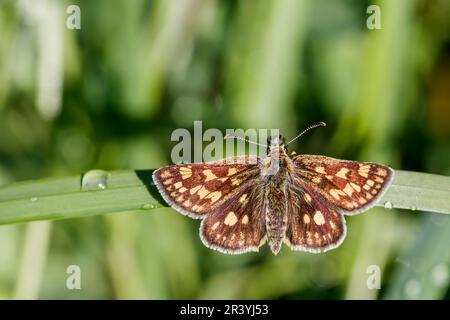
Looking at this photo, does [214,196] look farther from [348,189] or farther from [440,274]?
[440,274]

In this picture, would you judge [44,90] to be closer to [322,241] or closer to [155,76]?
[155,76]

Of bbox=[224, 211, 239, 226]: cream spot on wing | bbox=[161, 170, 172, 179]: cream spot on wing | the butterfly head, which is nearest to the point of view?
bbox=[161, 170, 172, 179]: cream spot on wing

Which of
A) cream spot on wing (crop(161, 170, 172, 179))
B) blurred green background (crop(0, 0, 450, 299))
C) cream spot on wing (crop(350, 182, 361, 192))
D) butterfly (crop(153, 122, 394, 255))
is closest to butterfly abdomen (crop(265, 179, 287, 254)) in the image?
butterfly (crop(153, 122, 394, 255))

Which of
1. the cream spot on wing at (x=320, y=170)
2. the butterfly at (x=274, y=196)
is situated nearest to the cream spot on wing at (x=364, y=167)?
the butterfly at (x=274, y=196)

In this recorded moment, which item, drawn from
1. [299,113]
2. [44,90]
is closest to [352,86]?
[299,113]

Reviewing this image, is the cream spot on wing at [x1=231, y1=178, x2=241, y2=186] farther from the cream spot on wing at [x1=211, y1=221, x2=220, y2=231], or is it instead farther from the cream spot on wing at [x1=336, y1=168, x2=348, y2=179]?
the cream spot on wing at [x1=336, y1=168, x2=348, y2=179]

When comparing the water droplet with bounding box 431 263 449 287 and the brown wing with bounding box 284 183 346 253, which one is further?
the water droplet with bounding box 431 263 449 287

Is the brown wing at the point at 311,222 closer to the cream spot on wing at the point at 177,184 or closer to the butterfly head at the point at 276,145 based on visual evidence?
the butterfly head at the point at 276,145

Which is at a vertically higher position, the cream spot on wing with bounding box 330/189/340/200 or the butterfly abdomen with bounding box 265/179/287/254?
the cream spot on wing with bounding box 330/189/340/200
